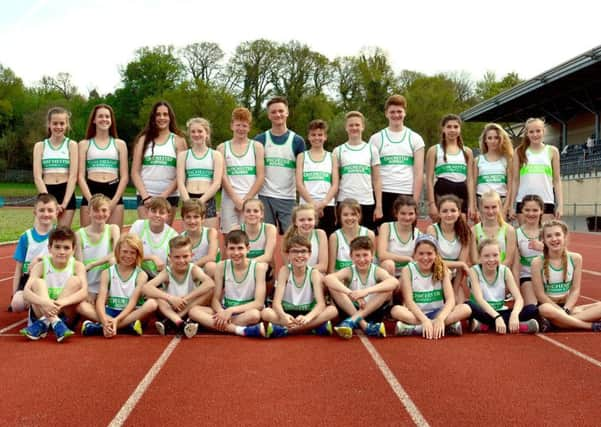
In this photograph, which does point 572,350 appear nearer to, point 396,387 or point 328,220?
point 396,387

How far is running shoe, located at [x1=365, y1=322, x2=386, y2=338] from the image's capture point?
4641 mm

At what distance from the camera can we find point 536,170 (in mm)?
6117

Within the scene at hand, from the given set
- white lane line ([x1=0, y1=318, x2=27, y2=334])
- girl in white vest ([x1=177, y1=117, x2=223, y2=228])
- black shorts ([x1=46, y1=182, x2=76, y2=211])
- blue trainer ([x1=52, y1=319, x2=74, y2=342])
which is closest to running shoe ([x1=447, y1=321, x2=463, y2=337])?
girl in white vest ([x1=177, y1=117, x2=223, y2=228])

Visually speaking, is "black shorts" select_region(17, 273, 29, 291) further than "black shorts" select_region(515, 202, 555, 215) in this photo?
No

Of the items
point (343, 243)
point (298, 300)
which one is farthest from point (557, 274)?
point (298, 300)

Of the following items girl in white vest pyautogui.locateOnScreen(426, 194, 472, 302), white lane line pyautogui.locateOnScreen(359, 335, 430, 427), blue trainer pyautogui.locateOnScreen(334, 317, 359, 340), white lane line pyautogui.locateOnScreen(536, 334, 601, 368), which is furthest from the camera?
girl in white vest pyautogui.locateOnScreen(426, 194, 472, 302)

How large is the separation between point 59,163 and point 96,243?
1152mm

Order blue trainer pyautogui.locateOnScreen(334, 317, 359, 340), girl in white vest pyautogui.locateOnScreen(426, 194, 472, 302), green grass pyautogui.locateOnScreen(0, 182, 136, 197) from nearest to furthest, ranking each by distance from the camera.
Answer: blue trainer pyautogui.locateOnScreen(334, 317, 359, 340) → girl in white vest pyautogui.locateOnScreen(426, 194, 472, 302) → green grass pyautogui.locateOnScreen(0, 182, 136, 197)

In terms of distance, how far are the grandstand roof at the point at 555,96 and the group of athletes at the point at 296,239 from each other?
59.9 feet

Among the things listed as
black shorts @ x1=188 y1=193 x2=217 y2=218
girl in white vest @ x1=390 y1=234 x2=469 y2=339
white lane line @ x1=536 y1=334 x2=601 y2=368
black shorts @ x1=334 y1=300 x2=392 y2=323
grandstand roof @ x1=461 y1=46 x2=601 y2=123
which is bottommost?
white lane line @ x1=536 y1=334 x2=601 y2=368

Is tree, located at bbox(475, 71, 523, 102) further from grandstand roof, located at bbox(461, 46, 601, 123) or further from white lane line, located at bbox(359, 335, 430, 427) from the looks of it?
white lane line, located at bbox(359, 335, 430, 427)

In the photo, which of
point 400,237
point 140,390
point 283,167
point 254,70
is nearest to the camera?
point 140,390

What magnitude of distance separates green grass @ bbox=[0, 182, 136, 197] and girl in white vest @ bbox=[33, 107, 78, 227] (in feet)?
119

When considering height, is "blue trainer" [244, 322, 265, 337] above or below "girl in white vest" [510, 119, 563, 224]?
below
